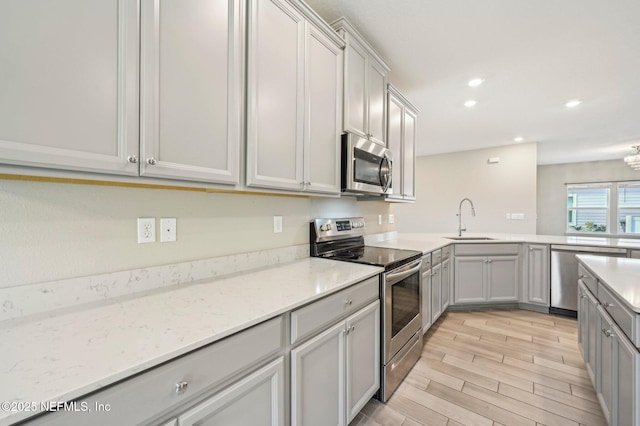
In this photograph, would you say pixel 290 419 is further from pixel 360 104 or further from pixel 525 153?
pixel 525 153

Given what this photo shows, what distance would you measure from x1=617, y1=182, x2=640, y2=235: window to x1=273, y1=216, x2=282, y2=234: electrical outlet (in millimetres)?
8535

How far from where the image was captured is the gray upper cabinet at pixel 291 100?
133 centimetres

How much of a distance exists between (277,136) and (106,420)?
125 centimetres

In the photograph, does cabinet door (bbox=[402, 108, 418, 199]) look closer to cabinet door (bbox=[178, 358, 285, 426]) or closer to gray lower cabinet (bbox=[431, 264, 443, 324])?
gray lower cabinet (bbox=[431, 264, 443, 324])

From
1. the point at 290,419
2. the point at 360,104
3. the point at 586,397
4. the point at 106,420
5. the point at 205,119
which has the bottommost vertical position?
the point at 586,397

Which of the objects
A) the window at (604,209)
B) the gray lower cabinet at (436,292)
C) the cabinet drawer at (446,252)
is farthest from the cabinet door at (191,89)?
the window at (604,209)

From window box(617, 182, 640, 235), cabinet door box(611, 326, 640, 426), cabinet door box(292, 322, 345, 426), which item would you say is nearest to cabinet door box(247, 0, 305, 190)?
cabinet door box(292, 322, 345, 426)

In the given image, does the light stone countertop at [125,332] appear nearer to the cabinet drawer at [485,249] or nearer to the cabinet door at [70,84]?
the cabinet door at [70,84]

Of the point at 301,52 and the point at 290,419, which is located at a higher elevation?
the point at 301,52

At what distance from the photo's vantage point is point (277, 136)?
56.9 inches

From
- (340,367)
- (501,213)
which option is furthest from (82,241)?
(501,213)

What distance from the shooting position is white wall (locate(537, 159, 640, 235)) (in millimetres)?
6361

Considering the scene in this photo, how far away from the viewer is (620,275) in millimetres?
1555

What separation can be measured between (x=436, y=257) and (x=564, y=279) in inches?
70.5
